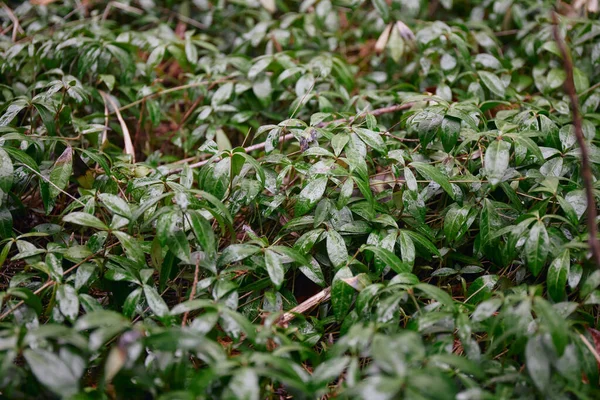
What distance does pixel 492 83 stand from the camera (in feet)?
6.86

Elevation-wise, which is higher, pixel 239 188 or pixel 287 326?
pixel 239 188

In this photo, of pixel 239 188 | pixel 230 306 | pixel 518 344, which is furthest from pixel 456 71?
pixel 230 306

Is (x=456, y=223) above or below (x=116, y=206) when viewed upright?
below

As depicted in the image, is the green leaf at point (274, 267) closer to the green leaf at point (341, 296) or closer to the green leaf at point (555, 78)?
the green leaf at point (341, 296)

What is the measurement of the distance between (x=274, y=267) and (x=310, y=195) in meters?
0.26

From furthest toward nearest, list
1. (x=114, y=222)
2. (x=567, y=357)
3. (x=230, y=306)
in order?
1. (x=114, y=222)
2. (x=230, y=306)
3. (x=567, y=357)

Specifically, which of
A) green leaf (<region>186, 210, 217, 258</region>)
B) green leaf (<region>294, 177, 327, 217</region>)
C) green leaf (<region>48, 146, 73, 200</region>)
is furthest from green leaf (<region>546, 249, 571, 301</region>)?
green leaf (<region>48, 146, 73, 200</region>)

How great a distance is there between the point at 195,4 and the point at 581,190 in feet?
7.28

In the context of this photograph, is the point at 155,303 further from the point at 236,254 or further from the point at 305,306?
the point at 305,306

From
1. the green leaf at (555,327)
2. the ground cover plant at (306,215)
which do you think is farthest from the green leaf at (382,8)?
the green leaf at (555,327)

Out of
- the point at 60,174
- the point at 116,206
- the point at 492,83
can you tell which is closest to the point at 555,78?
the point at 492,83

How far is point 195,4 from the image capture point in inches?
113

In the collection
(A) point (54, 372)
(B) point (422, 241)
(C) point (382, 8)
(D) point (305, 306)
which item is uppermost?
(C) point (382, 8)

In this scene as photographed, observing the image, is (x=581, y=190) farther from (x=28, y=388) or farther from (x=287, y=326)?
(x=28, y=388)
